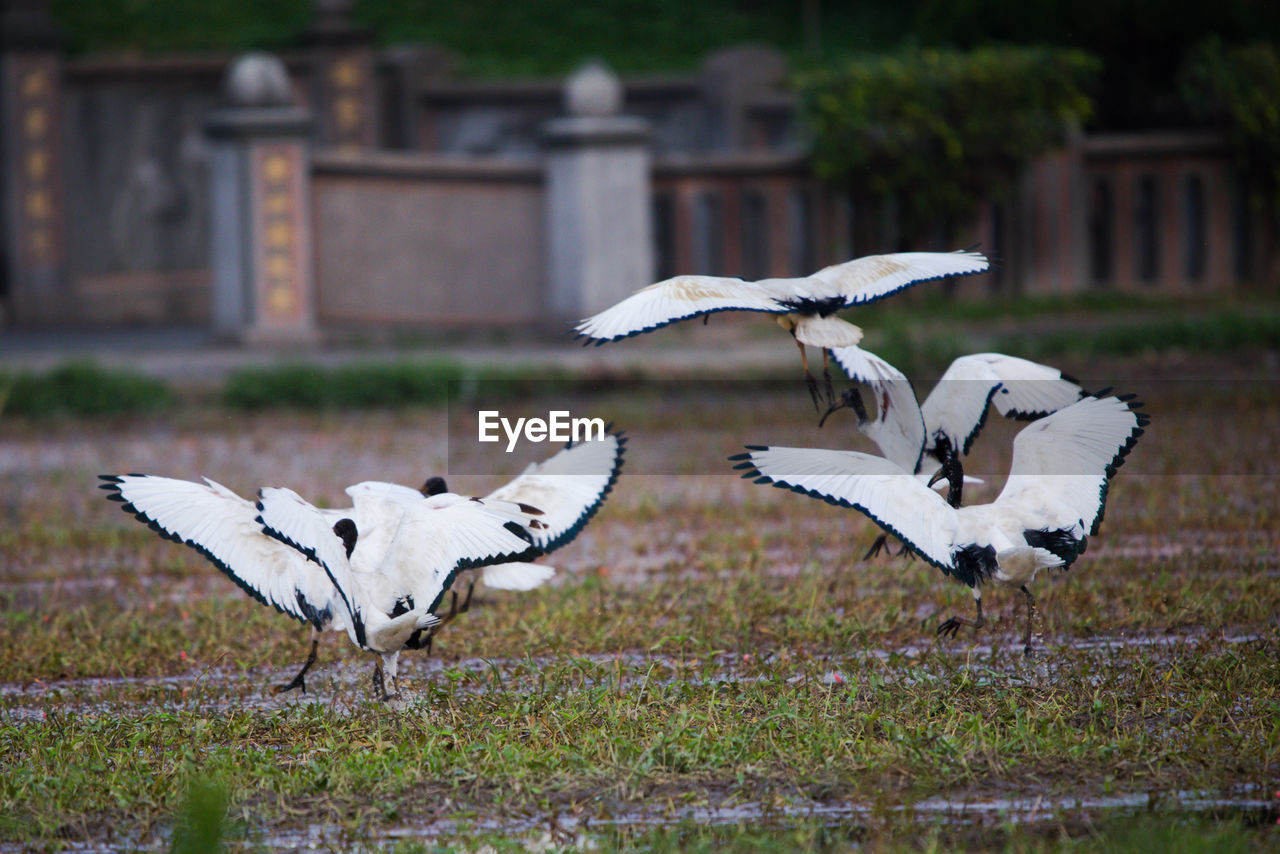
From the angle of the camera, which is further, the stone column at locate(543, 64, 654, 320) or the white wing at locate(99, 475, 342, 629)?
the stone column at locate(543, 64, 654, 320)

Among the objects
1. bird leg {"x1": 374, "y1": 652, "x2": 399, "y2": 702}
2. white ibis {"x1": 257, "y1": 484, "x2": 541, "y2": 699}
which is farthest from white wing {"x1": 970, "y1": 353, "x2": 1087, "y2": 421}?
bird leg {"x1": 374, "y1": 652, "x2": 399, "y2": 702}

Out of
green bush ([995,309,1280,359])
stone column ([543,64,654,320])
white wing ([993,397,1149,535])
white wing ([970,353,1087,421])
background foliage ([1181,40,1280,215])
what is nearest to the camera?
white wing ([993,397,1149,535])

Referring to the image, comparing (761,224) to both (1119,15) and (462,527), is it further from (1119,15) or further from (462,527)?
(462,527)

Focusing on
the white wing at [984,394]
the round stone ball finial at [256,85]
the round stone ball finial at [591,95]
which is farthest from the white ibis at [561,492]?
the round stone ball finial at [591,95]

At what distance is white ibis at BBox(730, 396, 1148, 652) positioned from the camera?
419 cm

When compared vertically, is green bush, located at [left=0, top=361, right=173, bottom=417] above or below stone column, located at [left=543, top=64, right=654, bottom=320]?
below

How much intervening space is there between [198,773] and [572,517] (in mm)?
1325

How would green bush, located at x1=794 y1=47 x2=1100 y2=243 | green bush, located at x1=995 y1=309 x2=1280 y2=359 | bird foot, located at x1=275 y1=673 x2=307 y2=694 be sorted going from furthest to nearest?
green bush, located at x1=794 y1=47 x2=1100 y2=243 < green bush, located at x1=995 y1=309 x2=1280 y2=359 < bird foot, located at x1=275 y1=673 x2=307 y2=694

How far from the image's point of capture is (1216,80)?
13.7 m

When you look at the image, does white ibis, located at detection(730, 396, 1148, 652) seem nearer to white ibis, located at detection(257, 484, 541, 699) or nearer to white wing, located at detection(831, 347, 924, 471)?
white wing, located at detection(831, 347, 924, 471)

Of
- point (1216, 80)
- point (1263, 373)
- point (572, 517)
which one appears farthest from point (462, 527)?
point (1216, 80)

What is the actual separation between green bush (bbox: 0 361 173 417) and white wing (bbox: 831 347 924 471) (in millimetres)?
7224

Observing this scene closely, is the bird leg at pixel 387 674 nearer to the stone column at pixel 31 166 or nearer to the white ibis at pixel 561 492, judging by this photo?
the white ibis at pixel 561 492

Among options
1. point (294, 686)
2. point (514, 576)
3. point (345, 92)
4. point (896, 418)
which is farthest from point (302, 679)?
point (345, 92)
